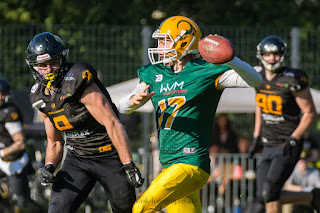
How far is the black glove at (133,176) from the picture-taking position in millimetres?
5123

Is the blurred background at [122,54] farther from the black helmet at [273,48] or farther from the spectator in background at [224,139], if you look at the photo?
the black helmet at [273,48]

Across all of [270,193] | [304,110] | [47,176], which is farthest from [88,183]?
[304,110]

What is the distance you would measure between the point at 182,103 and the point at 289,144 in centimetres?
244

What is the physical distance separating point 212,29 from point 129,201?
6362mm

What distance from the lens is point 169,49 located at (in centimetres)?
541

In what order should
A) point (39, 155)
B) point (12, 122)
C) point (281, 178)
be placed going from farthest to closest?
point (39, 155)
point (12, 122)
point (281, 178)

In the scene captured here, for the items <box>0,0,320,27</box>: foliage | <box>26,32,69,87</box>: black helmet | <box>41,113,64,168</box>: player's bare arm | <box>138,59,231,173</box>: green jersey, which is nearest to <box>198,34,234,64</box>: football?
<box>138,59,231,173</box>: green jersey

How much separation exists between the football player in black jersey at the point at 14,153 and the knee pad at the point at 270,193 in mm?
2995

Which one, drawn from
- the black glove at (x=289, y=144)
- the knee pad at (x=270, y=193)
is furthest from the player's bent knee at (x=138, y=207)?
the black glove at (x=289, y=144)

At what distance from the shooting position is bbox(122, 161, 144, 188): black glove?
5123 millimetres

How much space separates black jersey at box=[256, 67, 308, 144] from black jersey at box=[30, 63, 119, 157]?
2.54 meters

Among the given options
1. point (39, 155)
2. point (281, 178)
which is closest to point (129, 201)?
point (281, 178)

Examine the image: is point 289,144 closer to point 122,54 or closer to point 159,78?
point 159,78

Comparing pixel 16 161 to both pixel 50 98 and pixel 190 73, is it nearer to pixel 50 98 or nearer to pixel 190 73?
pixel 50 98
